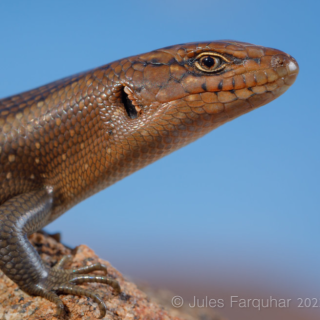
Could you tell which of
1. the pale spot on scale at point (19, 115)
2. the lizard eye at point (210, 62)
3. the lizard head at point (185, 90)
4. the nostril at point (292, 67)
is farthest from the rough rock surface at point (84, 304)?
the nostril at point (292, 67)

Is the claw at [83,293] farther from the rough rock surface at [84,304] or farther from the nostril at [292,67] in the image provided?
the nostril at [292,67]

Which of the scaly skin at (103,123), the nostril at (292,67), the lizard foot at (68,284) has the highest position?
the nostril at (292,67)

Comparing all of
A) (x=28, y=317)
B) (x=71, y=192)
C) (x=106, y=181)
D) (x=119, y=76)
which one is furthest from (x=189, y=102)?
(x=28, y=317)

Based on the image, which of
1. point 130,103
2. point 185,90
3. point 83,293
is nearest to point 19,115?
point 130,103

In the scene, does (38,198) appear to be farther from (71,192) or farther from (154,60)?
(154,60)

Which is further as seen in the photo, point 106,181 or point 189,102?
point 106,181

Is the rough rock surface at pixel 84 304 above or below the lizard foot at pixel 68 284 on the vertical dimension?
below

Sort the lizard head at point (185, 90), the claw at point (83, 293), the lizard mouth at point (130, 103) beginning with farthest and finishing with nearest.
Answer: the lizard mouth at point (130, 103)
the lizard head at point (185, 90)
the claw at point (83, 293)
